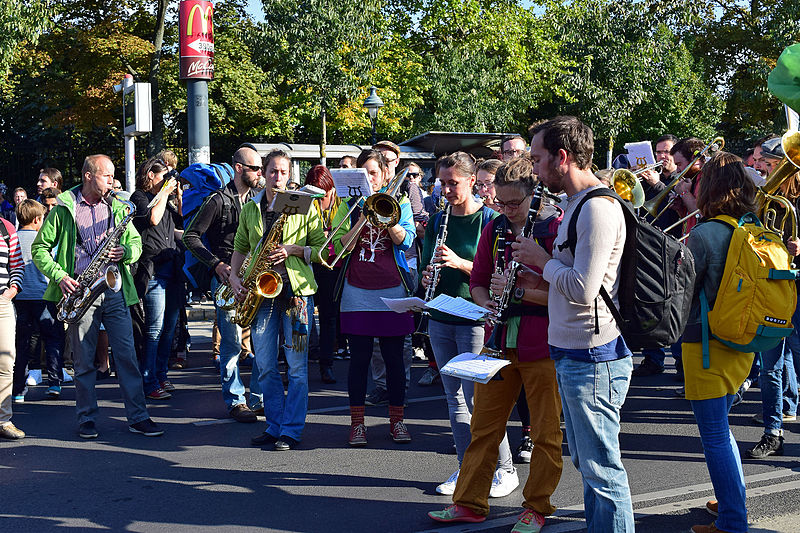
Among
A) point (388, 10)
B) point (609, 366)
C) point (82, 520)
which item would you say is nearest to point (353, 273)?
point (82, 520)

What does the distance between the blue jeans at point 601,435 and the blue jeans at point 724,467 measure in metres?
0.87

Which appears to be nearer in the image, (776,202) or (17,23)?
(776,202)

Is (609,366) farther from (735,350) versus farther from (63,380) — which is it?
(63,380)

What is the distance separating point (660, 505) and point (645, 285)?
1.87m

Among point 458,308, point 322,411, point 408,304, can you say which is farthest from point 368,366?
point 458,308

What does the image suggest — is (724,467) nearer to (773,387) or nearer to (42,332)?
(773,387)

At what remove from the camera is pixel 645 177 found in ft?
28.4

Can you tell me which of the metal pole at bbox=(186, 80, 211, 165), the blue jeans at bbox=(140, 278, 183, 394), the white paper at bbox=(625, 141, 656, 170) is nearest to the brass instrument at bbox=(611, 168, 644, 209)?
the white paper at bbox=(625, 141, 656, 170)

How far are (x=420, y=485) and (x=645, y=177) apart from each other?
460 centimetres

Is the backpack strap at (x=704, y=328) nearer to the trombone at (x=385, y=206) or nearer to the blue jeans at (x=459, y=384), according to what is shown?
the blue jeans at (x=459, y=384)

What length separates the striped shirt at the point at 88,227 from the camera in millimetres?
6539

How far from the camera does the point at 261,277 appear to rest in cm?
613

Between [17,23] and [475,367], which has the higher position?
[17,23]

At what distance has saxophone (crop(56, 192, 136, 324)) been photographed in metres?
6.29
